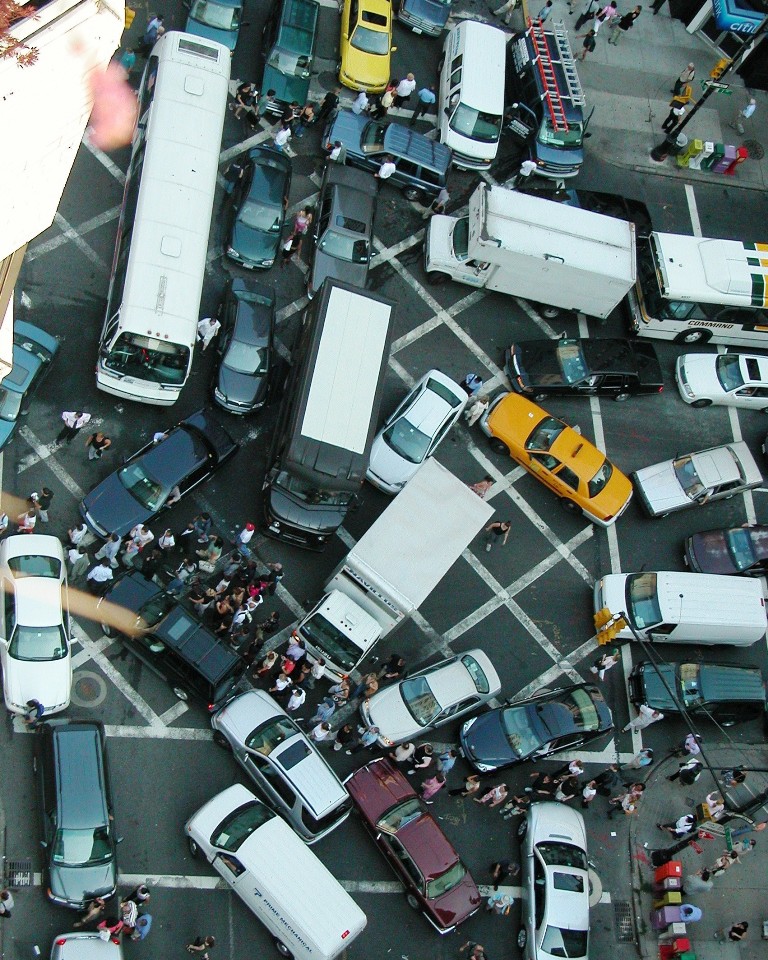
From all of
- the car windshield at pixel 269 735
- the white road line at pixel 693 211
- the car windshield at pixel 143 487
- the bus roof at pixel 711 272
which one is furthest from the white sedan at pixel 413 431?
the white road line at pixel 693 211

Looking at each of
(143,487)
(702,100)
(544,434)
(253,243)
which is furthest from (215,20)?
(544,434)

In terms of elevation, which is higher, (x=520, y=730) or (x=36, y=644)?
(x=36, y=644)

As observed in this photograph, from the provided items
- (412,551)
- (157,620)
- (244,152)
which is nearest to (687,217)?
(244,152)

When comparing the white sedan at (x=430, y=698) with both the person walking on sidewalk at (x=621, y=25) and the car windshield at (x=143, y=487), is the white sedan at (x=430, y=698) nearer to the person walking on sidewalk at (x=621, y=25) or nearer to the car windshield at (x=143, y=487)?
the car windshield at (x=143, y=487)

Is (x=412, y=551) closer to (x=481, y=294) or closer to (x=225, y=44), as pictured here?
(x=481, y=294)

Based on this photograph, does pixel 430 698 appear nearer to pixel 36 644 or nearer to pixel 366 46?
pixel 36 644

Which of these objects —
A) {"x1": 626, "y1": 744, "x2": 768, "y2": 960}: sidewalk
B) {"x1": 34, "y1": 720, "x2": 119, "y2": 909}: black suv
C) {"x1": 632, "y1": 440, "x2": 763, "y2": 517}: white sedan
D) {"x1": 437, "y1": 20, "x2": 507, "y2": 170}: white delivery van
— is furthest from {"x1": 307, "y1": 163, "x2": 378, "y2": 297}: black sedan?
{"x1": 626, "y1": 744, "x2": 768, "y2": 960}: sidewalk
